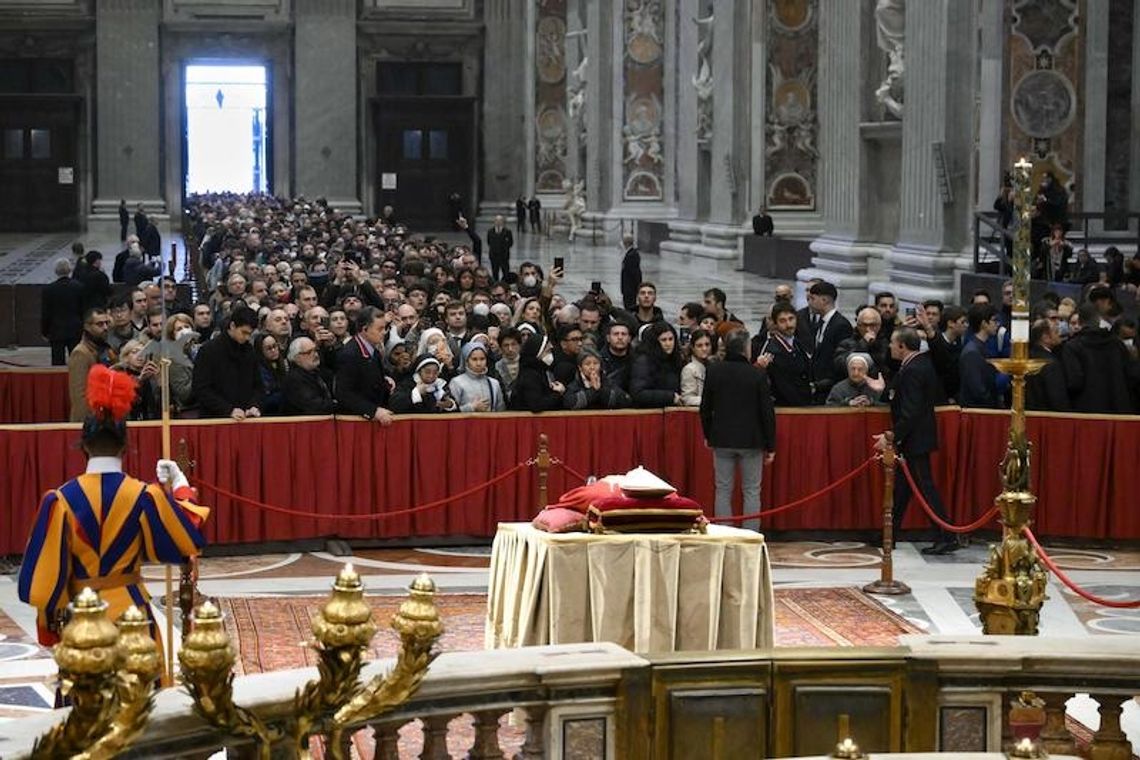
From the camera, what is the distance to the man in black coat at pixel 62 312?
2502 centimetres

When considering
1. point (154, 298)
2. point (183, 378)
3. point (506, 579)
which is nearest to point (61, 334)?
point (154, 298)

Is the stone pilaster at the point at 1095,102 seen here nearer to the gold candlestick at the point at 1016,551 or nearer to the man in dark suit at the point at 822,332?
the man in dark suit at the point at 822,332

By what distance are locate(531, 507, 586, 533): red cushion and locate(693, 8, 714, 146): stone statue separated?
29197 mm

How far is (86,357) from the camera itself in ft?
49.9

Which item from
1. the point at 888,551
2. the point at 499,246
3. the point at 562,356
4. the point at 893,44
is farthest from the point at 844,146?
the point at 888,551

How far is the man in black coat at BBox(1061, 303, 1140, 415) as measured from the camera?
15188 millimetres

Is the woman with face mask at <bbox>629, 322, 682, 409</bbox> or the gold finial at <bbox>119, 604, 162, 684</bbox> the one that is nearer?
the gold finial at <bbox>119, 604, 162, 684</bbox>

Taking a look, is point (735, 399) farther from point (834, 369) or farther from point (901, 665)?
point (901, 665)

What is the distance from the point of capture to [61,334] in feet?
82.2

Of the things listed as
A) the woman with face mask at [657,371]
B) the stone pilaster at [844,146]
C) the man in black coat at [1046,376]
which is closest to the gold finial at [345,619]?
the woman with face mask at [657,371]

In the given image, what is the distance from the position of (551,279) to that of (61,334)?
7.62 metres

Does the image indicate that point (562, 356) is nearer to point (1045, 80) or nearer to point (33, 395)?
point (33, 395)

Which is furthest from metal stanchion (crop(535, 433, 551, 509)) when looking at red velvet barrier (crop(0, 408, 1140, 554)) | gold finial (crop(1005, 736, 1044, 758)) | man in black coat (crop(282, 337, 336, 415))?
gold finial (crop(1005, 736, 1044, 758))

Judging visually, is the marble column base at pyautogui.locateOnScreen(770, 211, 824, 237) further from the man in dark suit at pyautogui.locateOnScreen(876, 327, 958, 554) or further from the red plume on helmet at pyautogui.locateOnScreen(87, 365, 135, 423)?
the red plume on helmet at pyautogui.locateOnScreen(87, 365, 135, 423)
